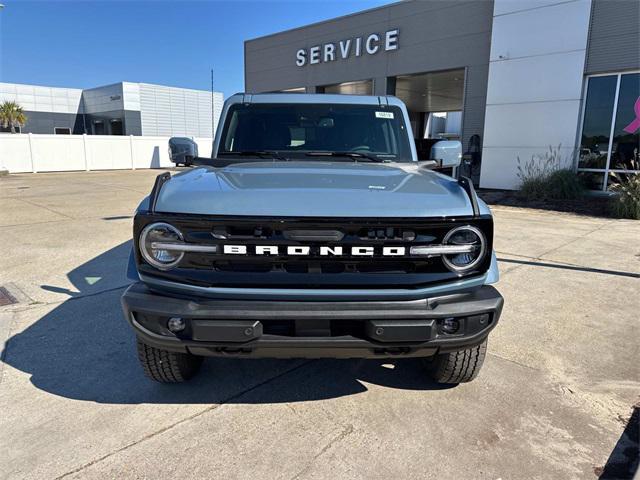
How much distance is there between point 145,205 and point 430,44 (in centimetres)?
1681

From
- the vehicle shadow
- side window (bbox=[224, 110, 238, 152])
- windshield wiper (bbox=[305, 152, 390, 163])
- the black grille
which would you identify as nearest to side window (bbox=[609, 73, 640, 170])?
windshield wiper (bbox=[305, 152, 390, 163])

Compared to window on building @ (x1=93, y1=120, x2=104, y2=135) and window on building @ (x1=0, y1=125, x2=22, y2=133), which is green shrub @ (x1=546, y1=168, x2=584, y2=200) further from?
window on building @ (x1=0, y1=125, x2=22, y2=133)

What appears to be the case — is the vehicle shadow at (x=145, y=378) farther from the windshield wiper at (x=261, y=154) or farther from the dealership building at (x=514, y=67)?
the dealership building at (x=514, y=67)

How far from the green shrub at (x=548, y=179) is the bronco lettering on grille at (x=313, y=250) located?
12.2 meters

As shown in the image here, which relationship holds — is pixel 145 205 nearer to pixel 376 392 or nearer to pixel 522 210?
pixel 376 392

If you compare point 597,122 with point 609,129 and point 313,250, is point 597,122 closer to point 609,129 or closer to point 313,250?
point 609,129

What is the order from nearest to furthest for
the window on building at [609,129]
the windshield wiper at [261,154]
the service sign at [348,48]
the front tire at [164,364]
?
the front tire at [164,364] → the windshield wiper at [261,154] → the window on building at [609,129] → the service sign at [348,48]

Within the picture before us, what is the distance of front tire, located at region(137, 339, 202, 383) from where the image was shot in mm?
2486

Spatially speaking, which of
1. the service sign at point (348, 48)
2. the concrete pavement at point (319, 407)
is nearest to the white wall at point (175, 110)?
the service sign at point (348, 48)

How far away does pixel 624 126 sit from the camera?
1219cm

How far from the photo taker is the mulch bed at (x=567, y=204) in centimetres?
1088

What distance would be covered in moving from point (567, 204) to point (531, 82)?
4384 mm

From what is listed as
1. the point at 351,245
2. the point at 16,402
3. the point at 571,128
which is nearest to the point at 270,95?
the point at 351,245

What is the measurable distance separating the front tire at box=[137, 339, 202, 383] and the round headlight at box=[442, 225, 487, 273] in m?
1.55
